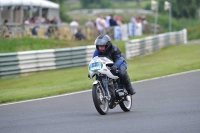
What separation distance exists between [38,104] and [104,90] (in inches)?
121

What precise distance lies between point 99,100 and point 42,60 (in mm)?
14701

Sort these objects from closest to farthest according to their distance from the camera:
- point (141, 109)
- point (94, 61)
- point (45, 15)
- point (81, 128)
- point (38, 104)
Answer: point (81, 128), point (94, 61), point (141, 109), point (38, 104), point (45, 15)

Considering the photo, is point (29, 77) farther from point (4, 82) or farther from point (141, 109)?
point (141, 109)

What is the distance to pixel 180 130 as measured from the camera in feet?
29.7

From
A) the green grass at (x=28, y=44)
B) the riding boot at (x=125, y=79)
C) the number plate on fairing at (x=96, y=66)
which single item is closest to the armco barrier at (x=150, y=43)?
the green grass at (x=28, y=44)

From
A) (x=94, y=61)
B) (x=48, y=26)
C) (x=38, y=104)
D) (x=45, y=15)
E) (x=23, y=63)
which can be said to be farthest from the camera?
(x=45, y=15)

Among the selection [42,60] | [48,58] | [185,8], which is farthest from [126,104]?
[185,8]

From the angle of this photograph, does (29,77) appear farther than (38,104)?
Yes

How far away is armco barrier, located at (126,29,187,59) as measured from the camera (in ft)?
103

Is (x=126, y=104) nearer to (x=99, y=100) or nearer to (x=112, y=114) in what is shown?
(x=112, y=114)

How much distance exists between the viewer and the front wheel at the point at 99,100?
11.4 metres

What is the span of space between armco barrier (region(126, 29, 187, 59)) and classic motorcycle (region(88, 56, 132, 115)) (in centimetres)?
1878

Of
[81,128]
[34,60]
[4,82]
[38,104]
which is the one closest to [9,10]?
[34,60]

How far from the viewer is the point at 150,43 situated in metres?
34.8
